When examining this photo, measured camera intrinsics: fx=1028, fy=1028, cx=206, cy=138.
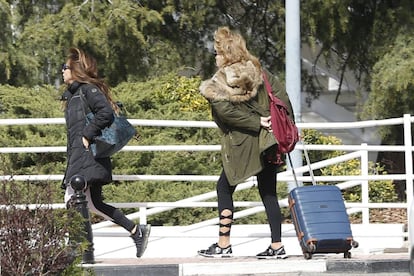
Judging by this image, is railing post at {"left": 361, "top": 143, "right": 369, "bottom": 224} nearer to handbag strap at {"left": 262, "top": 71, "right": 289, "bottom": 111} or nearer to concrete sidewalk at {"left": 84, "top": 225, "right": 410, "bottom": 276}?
concrete sidewalk at {"left": 84, "top": 225, "right": 410, "bottom": 276}

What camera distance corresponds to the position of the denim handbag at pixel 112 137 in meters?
8.27

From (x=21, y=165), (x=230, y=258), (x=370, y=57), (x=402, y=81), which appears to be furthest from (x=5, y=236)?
(x=370, y=57)

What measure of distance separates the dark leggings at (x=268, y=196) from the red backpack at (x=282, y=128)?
7.5 inches

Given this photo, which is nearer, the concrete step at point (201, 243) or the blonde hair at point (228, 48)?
the blonde hair at point (228, 48)

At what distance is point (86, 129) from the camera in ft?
27.0

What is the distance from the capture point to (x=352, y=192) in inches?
500

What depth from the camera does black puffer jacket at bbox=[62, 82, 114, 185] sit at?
8.24 metres

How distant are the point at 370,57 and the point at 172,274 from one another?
662 centimetres

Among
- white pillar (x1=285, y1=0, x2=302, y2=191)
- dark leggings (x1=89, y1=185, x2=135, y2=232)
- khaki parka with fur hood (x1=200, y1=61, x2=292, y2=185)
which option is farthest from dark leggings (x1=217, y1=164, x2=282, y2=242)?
white pillar (x1=285, y1=0, x2=302, y2=191)

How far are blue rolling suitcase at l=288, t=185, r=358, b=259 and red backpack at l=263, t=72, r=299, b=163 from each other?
367mm

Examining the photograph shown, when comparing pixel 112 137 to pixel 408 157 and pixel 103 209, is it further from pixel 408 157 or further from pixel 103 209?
pixel 408 157

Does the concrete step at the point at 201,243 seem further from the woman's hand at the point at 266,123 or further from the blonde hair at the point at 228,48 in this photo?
the blonde hair at the point at 228,48

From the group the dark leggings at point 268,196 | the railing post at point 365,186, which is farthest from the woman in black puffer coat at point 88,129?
the railing post at point 365,186

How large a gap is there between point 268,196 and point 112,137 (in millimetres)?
1357
